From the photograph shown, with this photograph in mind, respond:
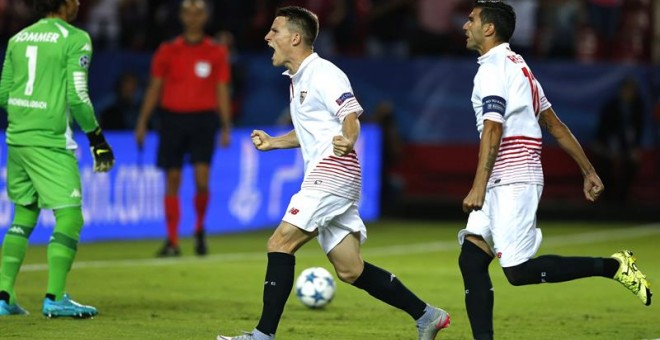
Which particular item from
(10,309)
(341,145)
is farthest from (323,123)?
(10,309)

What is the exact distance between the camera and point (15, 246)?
9852mm

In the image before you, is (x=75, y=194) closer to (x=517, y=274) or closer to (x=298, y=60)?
(x=298, y=60)

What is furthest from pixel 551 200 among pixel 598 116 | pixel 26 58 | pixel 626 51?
pixel 26 58

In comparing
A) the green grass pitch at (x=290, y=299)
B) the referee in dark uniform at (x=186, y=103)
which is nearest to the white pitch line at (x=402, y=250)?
the green grass pitch at (x=290, y=299)

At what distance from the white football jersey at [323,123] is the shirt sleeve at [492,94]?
743 mm

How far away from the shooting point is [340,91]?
8211mm

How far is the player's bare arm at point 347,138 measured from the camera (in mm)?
7859

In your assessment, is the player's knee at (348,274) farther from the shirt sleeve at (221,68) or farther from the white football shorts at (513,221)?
the shirt sleeve at (221,68)

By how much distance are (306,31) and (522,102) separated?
1.40 meters

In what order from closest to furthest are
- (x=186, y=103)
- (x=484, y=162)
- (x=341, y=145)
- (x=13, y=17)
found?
1. (x=484, y=162)
2. (x=341, y=145)
3. (x=186, y=103)
4. (x=13, y=17)

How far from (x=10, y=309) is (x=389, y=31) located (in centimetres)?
Result: 1334

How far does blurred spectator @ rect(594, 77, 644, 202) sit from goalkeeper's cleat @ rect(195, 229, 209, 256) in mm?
9119

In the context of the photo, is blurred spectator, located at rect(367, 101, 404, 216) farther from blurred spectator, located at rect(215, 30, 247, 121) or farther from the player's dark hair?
the player's dark hair

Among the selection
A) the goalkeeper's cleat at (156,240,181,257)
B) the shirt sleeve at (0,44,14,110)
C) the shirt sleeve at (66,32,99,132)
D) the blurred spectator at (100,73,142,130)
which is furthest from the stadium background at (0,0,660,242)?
the shirt sleeve at (66,32,99,132)
